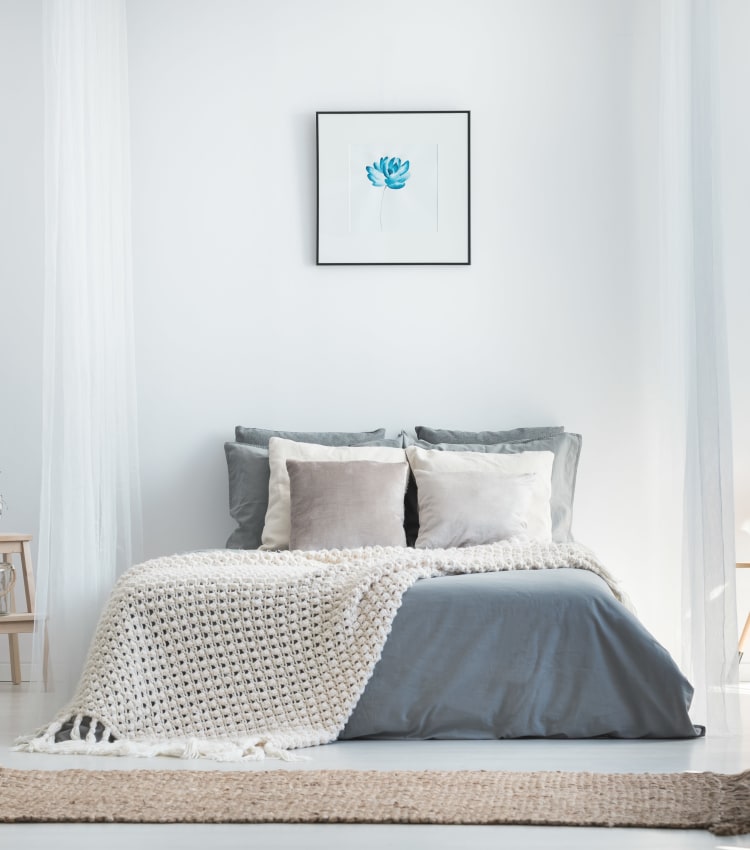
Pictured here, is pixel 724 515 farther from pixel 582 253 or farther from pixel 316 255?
pixel 316 255

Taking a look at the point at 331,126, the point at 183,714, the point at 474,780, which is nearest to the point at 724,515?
the point at 474,780

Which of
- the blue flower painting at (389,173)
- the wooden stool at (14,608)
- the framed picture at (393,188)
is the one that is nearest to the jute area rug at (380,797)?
the wooden stool at (14,608)

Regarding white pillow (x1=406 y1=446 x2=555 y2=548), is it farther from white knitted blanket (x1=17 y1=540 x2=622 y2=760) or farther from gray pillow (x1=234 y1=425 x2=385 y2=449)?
white knitted blanket (x1=17 y1=540 x2=622 y2=760)

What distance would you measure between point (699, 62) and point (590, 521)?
1.97 metres

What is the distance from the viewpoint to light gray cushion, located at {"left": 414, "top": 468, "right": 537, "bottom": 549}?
12.0 feet

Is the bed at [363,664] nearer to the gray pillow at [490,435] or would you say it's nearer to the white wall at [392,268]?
the gray pillow at [490,435]

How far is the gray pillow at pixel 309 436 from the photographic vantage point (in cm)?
416

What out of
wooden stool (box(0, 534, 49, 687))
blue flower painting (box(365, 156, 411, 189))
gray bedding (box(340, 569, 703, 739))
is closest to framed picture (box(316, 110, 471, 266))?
blue flower painting (box(365, 156, 411, 189))

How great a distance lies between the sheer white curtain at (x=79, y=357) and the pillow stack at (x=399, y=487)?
57 centimetres

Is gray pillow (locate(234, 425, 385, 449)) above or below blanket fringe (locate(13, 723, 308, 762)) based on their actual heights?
above

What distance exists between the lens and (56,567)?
3.13 metres

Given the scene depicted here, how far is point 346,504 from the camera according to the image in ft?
12.1

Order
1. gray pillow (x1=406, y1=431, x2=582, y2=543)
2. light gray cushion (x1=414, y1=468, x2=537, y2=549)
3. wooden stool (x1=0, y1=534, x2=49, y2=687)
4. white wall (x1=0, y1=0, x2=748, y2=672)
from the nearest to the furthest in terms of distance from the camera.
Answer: light gray cushion (x1=414, y1=468, x2=537, y2=549) → wooden stool (x1=0, y1=534, x2=49, y2=687) → gray pillow (x1=406, y1=431, x2=582, y2=543) → white wall (x1=0, y1=0, x2=748, y2=672)

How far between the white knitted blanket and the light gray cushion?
0.61 meters
